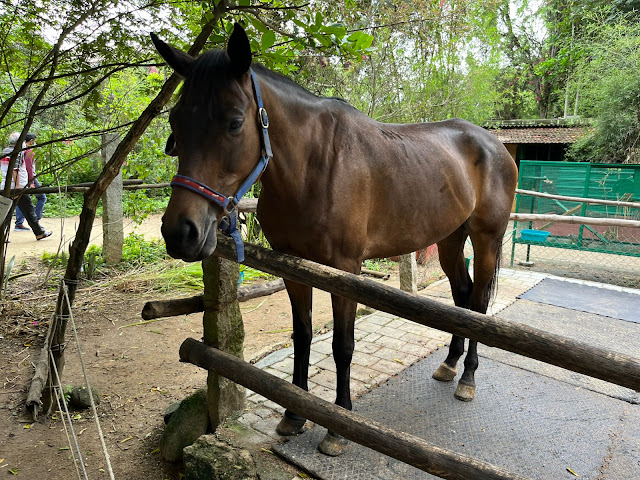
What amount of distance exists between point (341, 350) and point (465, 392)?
1.18 meters

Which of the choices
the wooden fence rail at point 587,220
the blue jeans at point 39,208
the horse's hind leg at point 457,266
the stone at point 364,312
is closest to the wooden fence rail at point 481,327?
the horse's hind leg at point 457,266

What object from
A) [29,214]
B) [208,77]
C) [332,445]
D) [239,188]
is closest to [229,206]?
[239,188]

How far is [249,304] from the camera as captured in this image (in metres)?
5.52

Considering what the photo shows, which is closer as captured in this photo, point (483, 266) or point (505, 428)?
point (505, 428)

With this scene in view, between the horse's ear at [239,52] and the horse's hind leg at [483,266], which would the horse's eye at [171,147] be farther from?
the horse's hind leg at [483,266]

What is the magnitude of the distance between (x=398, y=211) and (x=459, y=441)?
54.6 inches

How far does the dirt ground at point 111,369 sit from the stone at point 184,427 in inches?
3.9

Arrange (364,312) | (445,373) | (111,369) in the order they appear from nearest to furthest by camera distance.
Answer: (445,373)
(111,369)
(364,312)

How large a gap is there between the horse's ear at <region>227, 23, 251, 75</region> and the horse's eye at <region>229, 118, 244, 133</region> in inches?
7.5

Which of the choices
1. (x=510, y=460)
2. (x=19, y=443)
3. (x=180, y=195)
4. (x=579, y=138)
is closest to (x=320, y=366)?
(x=510, y=460)

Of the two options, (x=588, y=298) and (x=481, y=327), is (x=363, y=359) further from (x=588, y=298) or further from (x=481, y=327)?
(x=588, y=298)

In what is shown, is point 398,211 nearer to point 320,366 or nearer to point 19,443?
point 320,366

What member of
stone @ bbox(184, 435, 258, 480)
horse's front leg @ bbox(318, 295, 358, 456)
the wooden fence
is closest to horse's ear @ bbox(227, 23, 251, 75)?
the wooden fence

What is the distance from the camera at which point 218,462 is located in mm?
2053
